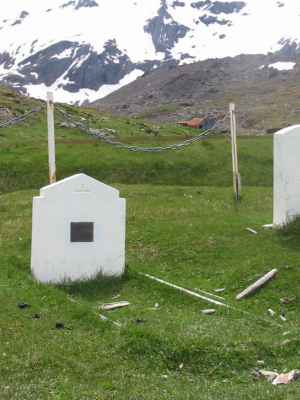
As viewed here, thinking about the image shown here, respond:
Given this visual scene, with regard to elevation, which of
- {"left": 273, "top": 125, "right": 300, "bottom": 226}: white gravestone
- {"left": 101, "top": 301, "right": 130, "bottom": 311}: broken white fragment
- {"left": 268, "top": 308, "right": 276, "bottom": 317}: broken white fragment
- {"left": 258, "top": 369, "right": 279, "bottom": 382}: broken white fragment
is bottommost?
{"left": 258, "top": 369, "right": 279, "bottom": 382}: broken white fragment

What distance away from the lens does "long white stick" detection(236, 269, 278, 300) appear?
56.7ft

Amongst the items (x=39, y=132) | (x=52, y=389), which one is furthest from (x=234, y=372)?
(x=39, y=132)

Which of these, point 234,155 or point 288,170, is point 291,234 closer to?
point 288,170

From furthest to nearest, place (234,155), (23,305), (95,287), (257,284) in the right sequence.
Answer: (234,155) < (95,287) < (257,284) < (23,305)

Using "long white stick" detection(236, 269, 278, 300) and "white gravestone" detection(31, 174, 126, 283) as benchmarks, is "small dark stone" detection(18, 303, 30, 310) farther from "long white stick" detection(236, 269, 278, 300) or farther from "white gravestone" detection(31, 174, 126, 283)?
Result: "long white stick" detection(236, 269, 278, 300)

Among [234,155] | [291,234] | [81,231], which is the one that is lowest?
[291,234]

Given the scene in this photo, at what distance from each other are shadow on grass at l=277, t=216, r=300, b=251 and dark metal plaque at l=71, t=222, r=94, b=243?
6287 mm

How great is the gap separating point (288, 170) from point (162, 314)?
8.35 metres

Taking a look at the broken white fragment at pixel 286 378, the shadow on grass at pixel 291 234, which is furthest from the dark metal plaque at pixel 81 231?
the broken white fragment at pixel 286 378

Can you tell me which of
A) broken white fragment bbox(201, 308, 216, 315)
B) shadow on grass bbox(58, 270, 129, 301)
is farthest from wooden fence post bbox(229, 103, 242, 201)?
broken white fragment bbox(201, 308, 216, 315)

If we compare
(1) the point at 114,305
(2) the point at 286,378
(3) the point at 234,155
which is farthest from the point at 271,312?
(3) the point at 234,155

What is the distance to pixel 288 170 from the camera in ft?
71.8

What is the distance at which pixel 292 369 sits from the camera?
40.1ft

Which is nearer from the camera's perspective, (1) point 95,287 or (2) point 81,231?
(1) point 95,287
